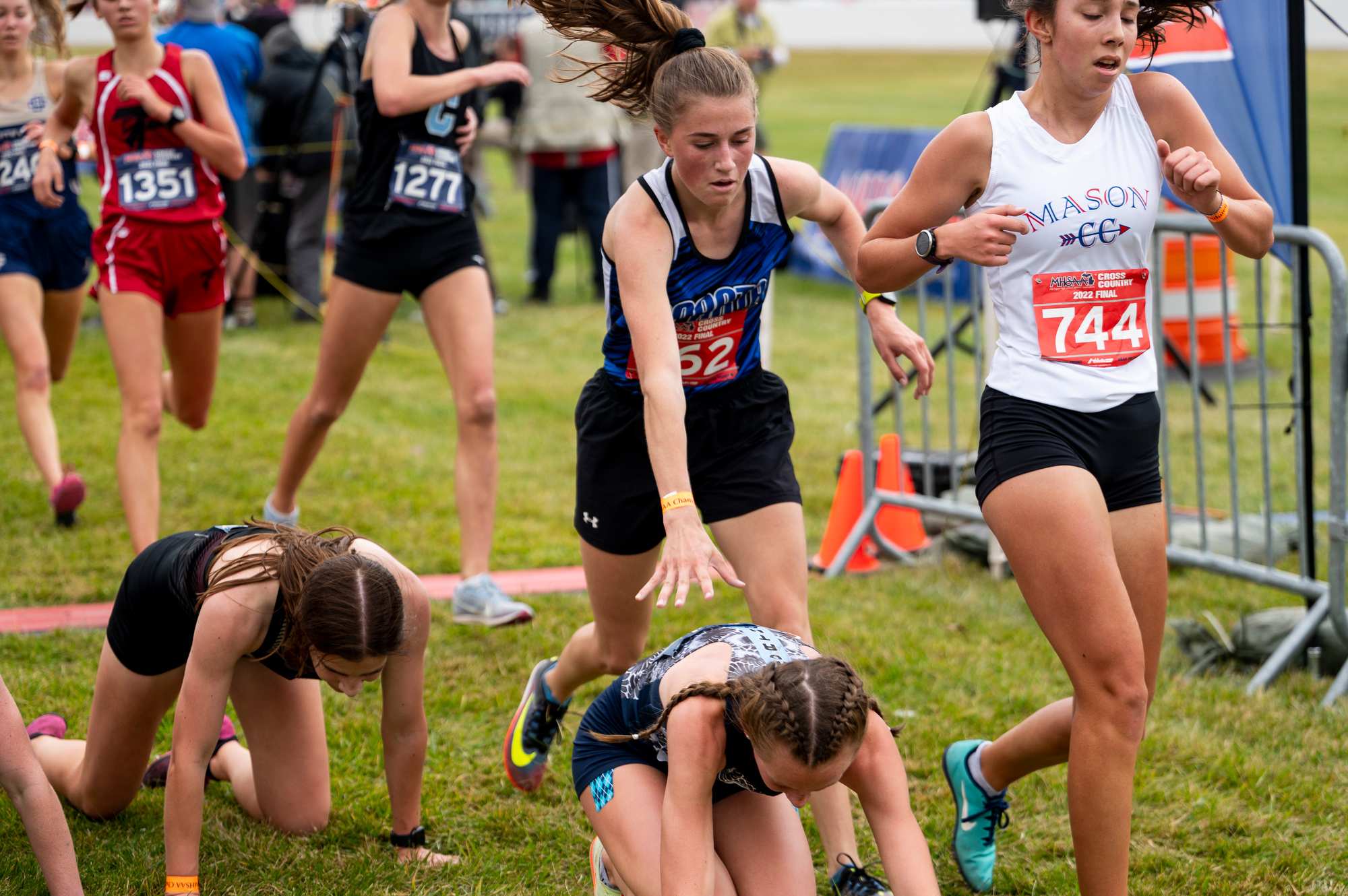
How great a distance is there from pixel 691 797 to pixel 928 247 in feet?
4.17

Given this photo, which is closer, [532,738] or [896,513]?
[532,738]

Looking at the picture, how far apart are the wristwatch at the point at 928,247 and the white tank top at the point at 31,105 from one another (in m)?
4.48

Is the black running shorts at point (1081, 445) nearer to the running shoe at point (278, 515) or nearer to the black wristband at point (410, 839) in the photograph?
the black wristband at point (410, 839)

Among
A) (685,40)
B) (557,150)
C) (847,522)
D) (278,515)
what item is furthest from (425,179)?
(557,150)

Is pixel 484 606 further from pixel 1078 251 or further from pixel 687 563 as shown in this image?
pixel 1078 251

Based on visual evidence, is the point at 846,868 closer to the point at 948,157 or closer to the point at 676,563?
the point at 676,563

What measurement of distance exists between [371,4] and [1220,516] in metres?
4.35

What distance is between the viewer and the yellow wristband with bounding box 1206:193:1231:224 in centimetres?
282

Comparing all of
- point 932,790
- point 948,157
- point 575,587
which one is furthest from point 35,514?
point 948,157

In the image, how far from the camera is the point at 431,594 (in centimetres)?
513

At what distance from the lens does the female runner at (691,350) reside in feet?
9.45

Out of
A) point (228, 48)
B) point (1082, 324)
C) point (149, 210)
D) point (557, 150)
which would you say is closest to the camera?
point (1082, 324)

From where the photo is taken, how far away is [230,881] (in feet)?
10.2

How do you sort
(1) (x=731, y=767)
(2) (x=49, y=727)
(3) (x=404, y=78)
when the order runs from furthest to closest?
(3) (x=404, y=78) → (2) (x=49, y=727) → (1) (x=731, y=767)
